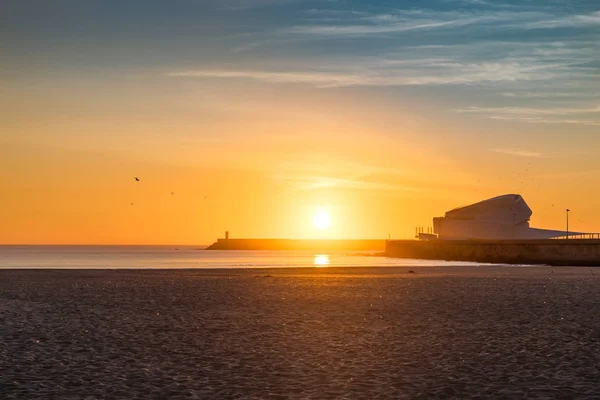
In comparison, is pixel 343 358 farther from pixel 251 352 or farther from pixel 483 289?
pixel 483 289

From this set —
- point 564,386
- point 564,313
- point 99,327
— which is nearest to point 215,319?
point 99,327

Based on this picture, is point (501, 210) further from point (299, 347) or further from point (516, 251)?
point (299, 347)

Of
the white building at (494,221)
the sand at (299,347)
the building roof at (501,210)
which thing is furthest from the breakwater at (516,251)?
the sand at (299,347)

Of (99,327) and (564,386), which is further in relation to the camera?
(99,327)

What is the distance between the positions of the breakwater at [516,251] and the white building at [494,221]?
4477 cm

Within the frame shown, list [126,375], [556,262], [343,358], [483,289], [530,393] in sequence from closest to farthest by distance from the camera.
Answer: [530,393], [126,375], [343,358], [483,289], [556,262]

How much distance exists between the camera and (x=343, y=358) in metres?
16.2

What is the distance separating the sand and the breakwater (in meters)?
72.5

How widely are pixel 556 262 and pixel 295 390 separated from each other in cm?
9559

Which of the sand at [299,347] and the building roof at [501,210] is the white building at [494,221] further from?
the sand at [299,347]

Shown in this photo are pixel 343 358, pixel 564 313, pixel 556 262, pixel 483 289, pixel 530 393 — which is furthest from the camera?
pixel 556 262

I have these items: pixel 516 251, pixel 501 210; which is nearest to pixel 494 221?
pixel 501 210

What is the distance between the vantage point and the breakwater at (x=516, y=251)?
330 feet

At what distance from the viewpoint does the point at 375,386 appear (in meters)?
13.2
